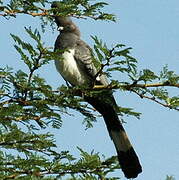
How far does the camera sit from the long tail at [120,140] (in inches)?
194

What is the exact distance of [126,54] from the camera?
10.2 ft

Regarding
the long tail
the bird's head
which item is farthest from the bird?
the bird's head

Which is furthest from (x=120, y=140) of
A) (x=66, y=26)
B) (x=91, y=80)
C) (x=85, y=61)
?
(x=66, y=26)

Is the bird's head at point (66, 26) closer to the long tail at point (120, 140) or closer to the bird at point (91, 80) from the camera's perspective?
the bird at point (91, 80)

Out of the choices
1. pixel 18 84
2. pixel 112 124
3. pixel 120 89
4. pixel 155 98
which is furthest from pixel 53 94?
pixel 112 124

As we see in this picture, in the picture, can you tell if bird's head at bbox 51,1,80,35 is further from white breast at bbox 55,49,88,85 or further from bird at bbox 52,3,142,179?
white breast at bbox 55,49,88,85

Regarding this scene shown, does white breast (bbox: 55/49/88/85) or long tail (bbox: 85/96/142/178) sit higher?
white breast (bbox: 55/49/88/85)

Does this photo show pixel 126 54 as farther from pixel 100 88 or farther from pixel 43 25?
pixel 43 25

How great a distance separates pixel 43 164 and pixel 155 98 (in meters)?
0.97

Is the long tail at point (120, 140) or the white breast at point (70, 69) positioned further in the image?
the white breast at point (70, 69)

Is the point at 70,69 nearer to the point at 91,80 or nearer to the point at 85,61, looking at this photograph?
the point at 85,61

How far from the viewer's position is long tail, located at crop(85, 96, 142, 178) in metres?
4.93

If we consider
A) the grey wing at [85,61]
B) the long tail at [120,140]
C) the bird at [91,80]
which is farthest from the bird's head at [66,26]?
the long tail at [120,140]

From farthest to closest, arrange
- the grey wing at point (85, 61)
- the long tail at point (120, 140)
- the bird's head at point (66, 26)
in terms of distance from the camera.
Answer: the bird's head at point (66, 26) → the grey wing at point (85, 61) → the long tail at point (120, 140)
